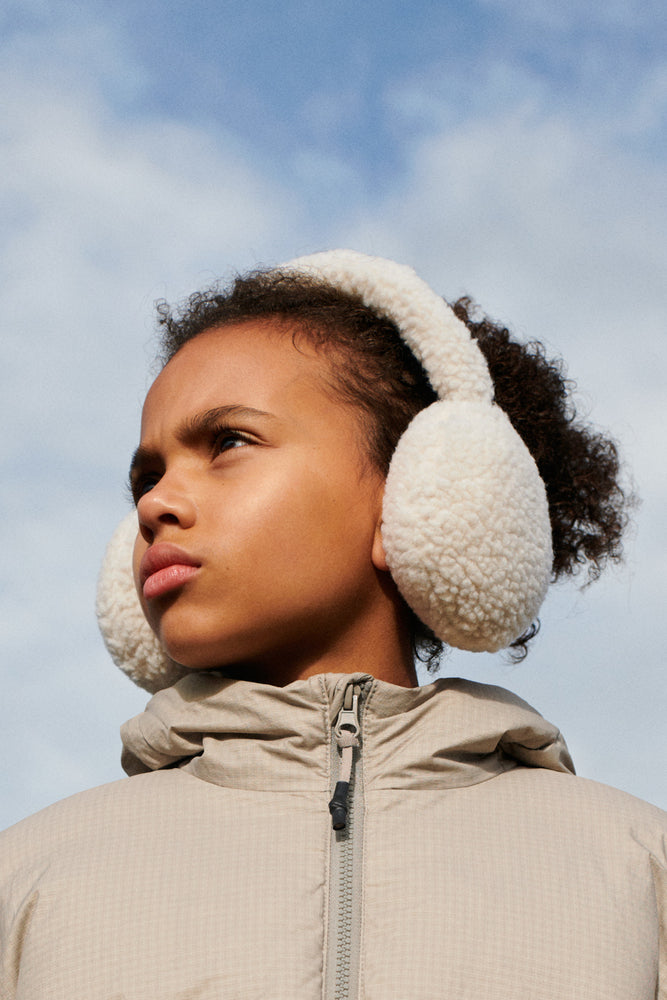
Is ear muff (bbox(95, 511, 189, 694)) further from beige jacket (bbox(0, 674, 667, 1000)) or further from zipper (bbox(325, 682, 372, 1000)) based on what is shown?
zipper (bbox(325, 682, 372, 1000))

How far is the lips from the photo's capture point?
2182 mm

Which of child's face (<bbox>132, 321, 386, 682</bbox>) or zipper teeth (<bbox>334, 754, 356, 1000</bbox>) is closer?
zipper teeth (<bbox>334, 754, 356, 1000</bbox>)

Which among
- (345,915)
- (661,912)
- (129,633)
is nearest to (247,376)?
(129,633)

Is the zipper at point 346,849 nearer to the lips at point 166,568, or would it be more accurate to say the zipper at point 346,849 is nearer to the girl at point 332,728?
the girl at point 332,728

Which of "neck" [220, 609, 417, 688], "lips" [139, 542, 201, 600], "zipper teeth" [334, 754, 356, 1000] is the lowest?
"zipper teeth" [334, 754, 356, 1000]

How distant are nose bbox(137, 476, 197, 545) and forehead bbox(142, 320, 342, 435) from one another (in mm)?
175

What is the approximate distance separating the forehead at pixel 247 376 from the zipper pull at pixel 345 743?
0.57 metres

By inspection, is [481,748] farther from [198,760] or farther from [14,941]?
[14,941]

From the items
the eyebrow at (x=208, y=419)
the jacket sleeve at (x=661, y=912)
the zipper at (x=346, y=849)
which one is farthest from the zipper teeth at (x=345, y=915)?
the eyebrow at (x=208, y=419)

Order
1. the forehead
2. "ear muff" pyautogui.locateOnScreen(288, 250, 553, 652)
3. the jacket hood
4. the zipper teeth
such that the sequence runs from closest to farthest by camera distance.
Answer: the zipper teeth, the jacket hood, "ear muff" pyautogui.locateOnScreen(288, 250, 553, 652), the forehead

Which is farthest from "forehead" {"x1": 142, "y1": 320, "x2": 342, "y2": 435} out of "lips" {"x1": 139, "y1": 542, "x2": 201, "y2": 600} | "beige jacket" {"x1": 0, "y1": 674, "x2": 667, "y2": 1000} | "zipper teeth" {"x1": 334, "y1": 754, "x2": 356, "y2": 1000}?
"zipper teeth" {"x1": 334, "y1": 754, "x2": 356, "y2": 1000}

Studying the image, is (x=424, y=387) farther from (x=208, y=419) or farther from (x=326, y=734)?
(x=326, y=734)

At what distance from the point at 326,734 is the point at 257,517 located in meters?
0.42

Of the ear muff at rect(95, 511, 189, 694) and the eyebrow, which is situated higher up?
the eyebrow
